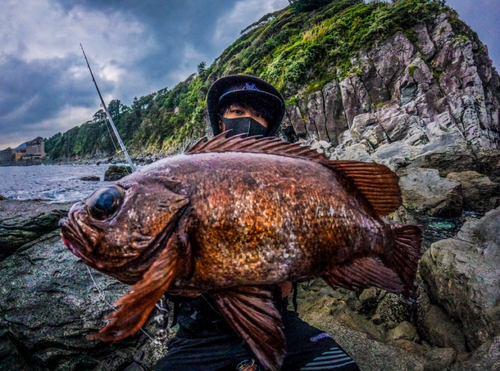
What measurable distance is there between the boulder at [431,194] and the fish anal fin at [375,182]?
6.64 m

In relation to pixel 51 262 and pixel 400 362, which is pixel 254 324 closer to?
pixel 400 362

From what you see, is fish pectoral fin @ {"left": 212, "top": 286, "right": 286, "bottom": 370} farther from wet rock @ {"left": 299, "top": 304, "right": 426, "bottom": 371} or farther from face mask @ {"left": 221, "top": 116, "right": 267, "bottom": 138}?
wet rock @ {"left": 299, "top": 304, "right": 426, "bottom": 371}

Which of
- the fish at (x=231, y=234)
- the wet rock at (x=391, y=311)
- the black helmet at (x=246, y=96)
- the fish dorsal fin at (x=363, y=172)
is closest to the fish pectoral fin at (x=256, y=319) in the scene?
the fish at (x=231, y=234)

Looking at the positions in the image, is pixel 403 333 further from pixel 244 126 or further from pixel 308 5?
pixel 308 5

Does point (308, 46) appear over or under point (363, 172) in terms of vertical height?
over

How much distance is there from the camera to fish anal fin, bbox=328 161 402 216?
133 centimetres

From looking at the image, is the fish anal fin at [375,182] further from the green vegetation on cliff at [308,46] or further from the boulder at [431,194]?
the green vegetation on cliff at [308,46]

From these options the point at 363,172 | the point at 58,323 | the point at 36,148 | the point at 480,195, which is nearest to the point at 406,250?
the point at 363,172

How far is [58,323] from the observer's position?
2.52 metres

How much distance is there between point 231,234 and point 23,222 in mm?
3980

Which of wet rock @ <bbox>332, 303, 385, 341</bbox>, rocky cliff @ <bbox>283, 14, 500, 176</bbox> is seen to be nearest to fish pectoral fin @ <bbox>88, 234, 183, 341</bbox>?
wet rock @ <bbox>332, 303, 385, 341</bbox>

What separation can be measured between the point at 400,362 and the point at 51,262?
12.8 ft

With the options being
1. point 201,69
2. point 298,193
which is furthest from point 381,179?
point 201,69

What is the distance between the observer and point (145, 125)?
54500mm
